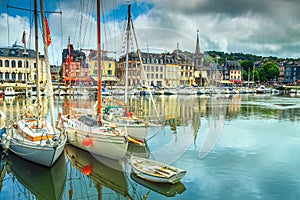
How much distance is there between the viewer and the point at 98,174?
1429 centimetres

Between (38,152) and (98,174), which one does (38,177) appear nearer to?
(38,152)

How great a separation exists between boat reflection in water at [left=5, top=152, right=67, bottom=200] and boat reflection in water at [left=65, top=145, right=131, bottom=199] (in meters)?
0.59

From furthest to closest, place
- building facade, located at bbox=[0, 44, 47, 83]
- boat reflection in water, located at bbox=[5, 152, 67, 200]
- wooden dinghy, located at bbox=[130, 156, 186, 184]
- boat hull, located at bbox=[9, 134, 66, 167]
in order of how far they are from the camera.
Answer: building facade, located at bbox=[0, 44, 47, 83] < boat hull, located at bbox=[9, 134, 66, 167] < wooden dinghy, located at bbox=[130, 156, 186, 184] < boat reflection in water, located at bbox=[5, 152, 67, 200]

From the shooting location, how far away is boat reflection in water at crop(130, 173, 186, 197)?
1223 centimetres

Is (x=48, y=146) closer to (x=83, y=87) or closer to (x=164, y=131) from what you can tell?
(x=164, y=131)

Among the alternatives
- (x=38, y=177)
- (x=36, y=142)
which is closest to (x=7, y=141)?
(x=36, y=142)

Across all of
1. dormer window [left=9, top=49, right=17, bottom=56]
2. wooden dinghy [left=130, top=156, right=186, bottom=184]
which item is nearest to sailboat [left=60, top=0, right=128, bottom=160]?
wooden dinghy [left=130, top=156, right=186, bottom=184]

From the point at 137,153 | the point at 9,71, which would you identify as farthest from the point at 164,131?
the point at 9,71

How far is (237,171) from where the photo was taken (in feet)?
49.3

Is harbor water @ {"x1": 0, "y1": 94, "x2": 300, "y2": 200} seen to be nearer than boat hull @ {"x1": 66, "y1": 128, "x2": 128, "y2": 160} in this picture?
Yes

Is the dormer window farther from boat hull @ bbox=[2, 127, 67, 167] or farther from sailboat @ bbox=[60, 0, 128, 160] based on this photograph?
boat hull @ bbox=[2, 127, 67, 167]

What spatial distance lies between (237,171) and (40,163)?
10820mm

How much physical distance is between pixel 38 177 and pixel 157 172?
19.8ft

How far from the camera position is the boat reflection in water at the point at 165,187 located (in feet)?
40.1
